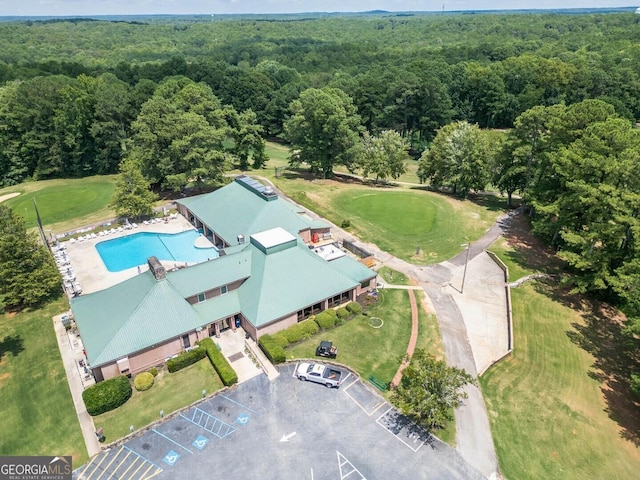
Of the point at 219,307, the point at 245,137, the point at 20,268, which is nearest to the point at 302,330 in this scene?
the point at 219,307

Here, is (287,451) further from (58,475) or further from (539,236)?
(539,236)

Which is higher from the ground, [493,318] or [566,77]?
[566,77]

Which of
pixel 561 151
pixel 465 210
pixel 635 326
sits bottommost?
pixel 465 210

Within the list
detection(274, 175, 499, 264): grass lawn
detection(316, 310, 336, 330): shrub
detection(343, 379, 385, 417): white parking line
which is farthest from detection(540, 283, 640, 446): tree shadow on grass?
detection(316, 310, 336, 330): shrub

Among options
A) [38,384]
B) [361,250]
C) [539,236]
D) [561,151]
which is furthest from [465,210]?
[38,384]

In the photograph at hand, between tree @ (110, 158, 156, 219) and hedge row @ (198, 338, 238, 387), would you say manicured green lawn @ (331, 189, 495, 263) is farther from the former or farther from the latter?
tree @ (110, 158, 156, 219)

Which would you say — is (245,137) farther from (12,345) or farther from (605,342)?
(605,342)
